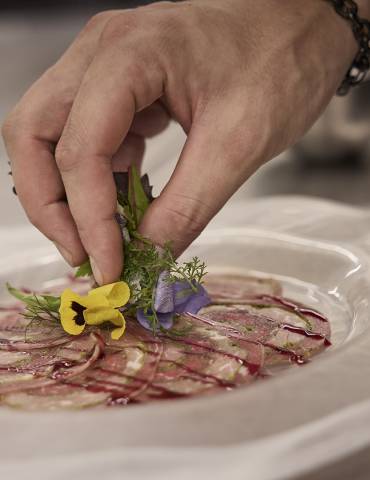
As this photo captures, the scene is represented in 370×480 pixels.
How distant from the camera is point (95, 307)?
1.54 meters

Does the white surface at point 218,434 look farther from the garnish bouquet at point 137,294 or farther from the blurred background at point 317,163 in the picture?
the blurred background at point 317,163

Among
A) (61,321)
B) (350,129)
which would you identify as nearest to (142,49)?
(61,321)

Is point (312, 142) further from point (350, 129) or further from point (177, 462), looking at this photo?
point (177, 462)

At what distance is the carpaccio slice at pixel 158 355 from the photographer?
4.41 feet

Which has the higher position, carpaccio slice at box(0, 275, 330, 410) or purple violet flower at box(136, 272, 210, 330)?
purple violet flower at box(136, 272, 210, 330)

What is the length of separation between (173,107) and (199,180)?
0.20 meters

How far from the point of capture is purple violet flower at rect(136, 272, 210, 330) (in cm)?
154

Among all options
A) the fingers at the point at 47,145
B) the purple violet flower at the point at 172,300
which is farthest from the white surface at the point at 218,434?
the fingers at the point at 47,145

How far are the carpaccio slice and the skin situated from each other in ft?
0.53

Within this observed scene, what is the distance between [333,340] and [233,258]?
1.98 feet

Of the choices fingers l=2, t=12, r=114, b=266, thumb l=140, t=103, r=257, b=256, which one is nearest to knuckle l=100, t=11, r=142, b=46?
fingers l=2, t=12, r=114, b=266

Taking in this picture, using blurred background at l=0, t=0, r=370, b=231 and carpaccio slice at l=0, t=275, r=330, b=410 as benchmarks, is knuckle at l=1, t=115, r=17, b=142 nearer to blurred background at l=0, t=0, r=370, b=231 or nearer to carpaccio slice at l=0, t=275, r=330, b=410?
carpaccio slice at l=0, t=275, r=330, b=410

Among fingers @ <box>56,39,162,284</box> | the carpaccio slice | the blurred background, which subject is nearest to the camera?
the carpaccio slice

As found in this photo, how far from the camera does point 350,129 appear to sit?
3.13 meters
